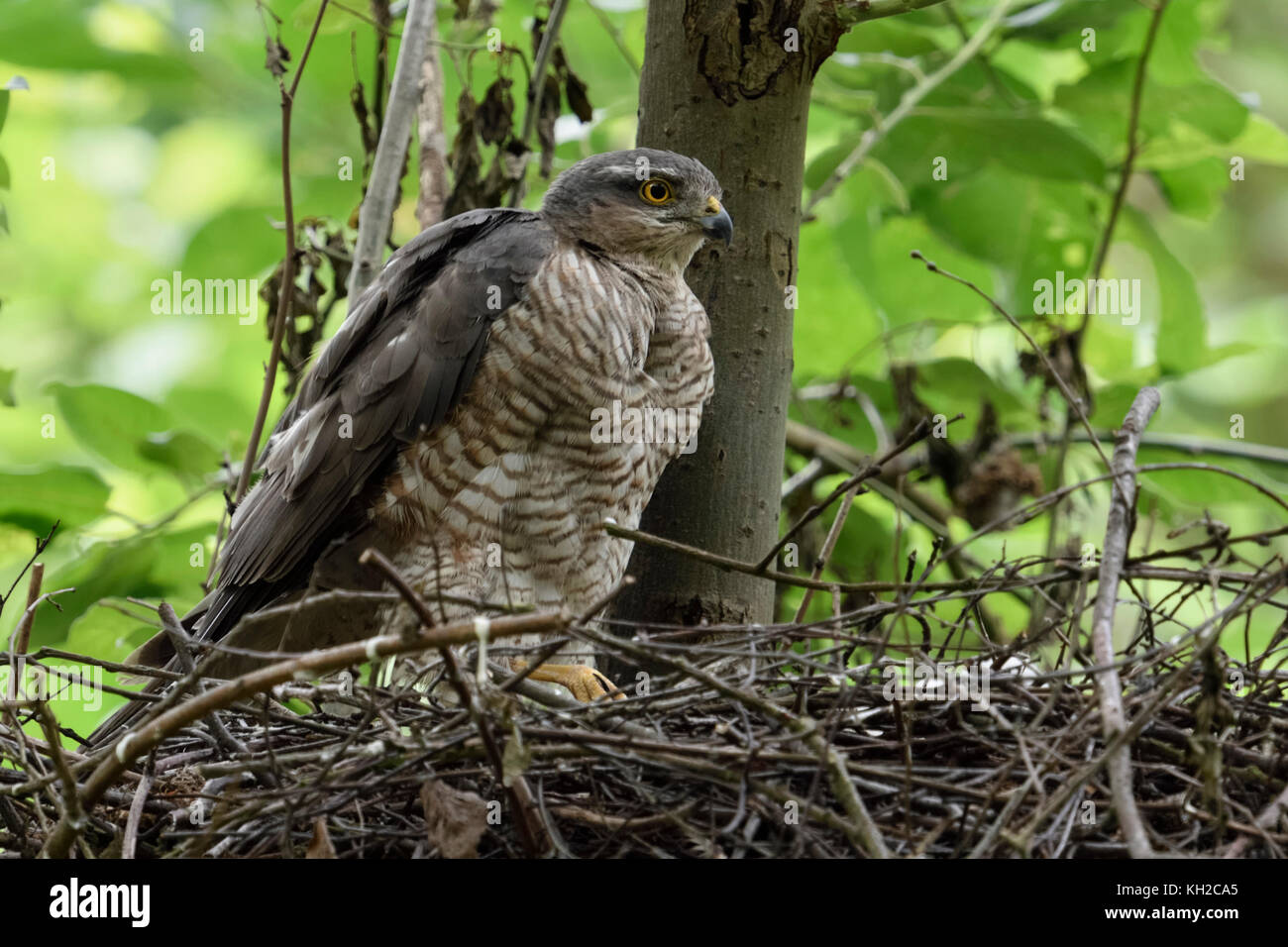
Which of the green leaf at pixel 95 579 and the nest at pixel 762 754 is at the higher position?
the green leaf at pixel 95 579

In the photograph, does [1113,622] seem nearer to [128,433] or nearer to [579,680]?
[579,680]

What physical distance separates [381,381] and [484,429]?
0.99 feet

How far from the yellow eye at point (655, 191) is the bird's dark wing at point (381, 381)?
1.05 feet

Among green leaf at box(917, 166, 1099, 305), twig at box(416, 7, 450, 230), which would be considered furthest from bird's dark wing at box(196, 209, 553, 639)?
green leaf at box(917, 166, 1099, 305)

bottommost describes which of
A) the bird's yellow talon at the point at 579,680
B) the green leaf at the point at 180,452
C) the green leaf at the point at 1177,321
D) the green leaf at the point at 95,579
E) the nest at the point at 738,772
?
the nest at the point at 738,772

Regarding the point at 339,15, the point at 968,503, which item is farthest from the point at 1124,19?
the point at 339,15

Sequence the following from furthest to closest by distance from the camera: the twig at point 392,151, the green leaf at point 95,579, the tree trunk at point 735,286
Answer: the green leaf at point 95,579 → the twig at point 392,151 → the tree trunk at point 735,286

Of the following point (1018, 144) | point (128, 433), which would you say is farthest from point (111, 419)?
point (1018, 144)

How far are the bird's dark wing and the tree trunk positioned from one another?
1.83 feet

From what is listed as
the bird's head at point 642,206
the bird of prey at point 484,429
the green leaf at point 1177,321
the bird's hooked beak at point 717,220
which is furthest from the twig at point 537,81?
the green leaf at point 1177,321

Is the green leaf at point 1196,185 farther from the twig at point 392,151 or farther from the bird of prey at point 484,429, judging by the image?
the twig at point 392,151

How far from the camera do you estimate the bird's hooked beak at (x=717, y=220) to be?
11.7 ft

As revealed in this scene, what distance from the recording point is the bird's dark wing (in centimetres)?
342

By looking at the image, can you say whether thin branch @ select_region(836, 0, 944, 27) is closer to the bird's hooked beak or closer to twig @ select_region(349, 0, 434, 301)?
the bird's hooked beak
